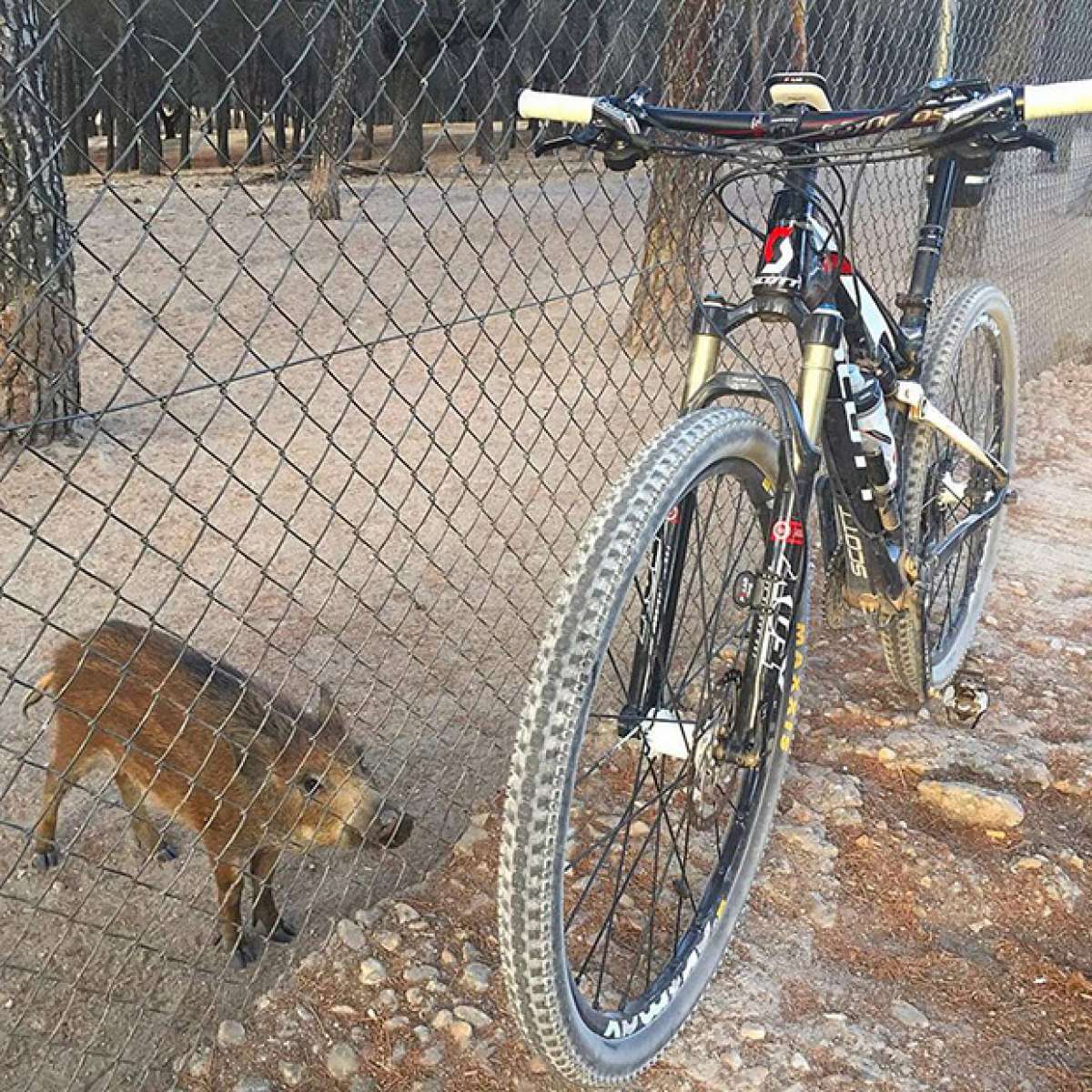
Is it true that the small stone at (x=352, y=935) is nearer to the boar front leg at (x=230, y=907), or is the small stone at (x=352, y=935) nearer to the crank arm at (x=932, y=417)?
the boar front leg at (x=230, y=907)

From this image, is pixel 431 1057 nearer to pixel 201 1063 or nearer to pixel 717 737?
pixel 201 1063

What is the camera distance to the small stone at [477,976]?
2348 mm

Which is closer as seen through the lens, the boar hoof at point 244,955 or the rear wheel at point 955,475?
the boar hoof at point 244,955

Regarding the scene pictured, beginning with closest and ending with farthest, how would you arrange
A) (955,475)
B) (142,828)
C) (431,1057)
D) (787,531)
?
(787,531)
(431,1057)
(142,828)
(955,475)

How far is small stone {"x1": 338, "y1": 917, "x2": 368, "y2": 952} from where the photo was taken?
8.02 feet

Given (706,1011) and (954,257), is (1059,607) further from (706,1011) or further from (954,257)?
(954,257)

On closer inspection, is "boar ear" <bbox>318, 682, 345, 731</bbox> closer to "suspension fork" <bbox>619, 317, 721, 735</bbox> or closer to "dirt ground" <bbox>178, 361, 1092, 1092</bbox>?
"dirt ground" <bbox>178, 361, 1092, 1092</bbox>

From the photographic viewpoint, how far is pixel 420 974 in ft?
7.81

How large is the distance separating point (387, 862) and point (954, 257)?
7.17 m

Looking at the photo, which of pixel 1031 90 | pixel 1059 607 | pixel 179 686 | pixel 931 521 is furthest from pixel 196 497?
pixel 1031 90

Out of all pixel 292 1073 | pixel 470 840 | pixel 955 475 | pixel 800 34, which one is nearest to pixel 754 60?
pixel 800 34

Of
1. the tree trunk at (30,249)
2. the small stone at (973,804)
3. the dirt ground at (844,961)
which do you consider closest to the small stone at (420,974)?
the dirt ground at (844,961)

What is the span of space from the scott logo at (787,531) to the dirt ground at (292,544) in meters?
0.77

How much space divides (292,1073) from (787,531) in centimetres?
144
